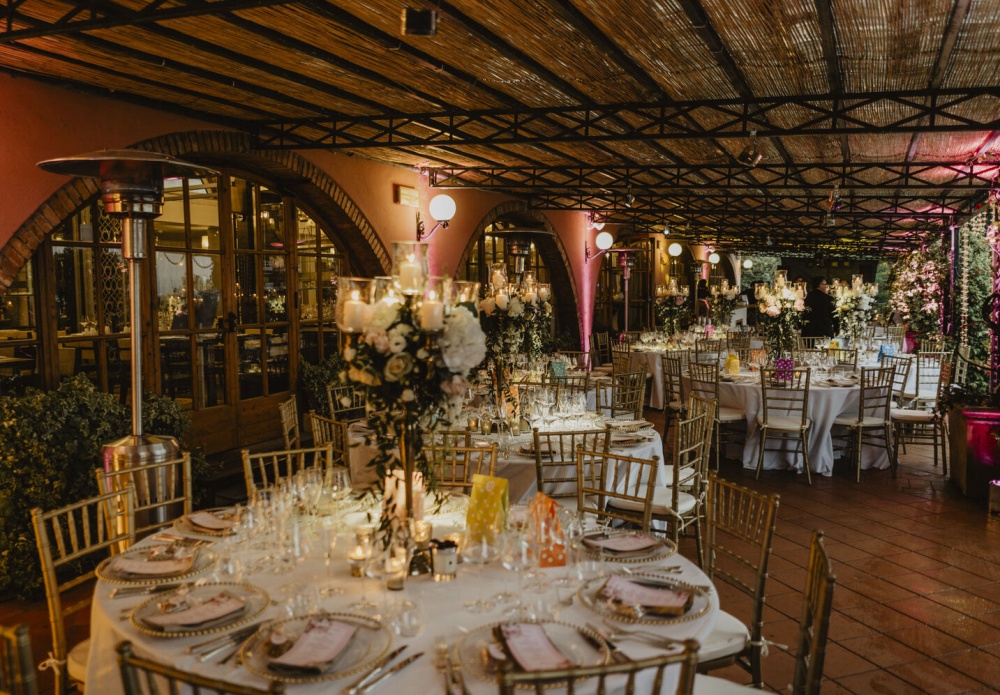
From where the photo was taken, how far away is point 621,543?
2.73 metres

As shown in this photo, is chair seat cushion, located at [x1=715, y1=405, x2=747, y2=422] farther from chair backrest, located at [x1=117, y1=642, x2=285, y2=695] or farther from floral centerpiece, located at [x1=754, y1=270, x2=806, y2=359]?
chair backrest, located at [x1=117, y1=642, x2=285, y2=695]

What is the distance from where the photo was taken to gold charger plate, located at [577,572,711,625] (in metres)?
2.14

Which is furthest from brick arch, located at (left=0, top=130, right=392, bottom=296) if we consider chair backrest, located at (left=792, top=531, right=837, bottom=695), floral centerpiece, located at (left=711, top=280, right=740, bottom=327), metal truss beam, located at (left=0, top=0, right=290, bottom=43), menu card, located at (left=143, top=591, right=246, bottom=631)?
floral centerpiece, located at (left=711, top=280, right=740, bottom=327)

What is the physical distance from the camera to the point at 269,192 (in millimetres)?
7617

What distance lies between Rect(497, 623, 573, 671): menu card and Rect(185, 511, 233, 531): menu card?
1422mm

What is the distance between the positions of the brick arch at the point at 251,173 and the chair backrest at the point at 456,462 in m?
3.23

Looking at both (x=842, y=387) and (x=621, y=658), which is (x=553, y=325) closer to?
(x=842, y=387)

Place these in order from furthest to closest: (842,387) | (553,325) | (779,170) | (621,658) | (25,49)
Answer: (553,325)
(779,170)
(842,387)
(25,49)
(621,658)

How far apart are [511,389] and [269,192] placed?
157 inches

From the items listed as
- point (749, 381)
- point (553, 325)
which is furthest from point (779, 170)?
point (553, 325)

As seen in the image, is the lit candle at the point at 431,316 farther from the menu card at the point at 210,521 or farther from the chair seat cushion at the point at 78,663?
the chair seat cushion at the point at 78,663

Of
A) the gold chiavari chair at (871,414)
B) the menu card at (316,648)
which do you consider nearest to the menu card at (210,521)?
the menu card at (316,648)

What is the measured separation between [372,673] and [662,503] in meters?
2.86

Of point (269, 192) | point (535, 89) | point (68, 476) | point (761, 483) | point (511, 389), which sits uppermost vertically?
point (535, 89)
